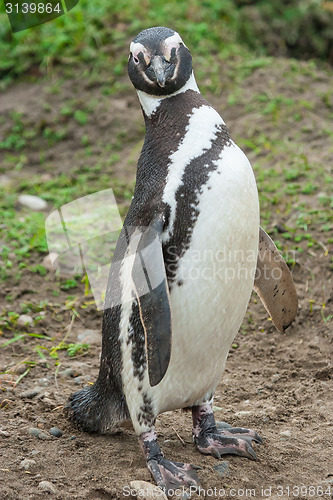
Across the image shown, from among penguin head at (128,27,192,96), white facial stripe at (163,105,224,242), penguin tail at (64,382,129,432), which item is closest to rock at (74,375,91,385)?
penguin tail at (64,382,129,432)

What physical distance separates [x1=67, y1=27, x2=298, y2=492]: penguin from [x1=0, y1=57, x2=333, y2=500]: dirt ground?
0.41 feet

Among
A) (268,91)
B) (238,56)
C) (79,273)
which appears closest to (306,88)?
(268,91)

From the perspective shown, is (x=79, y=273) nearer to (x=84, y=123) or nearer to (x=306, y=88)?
(x=84, y=123)

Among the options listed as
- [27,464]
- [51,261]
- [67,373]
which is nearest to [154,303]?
[27,464]

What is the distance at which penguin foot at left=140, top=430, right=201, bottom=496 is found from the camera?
2754mm

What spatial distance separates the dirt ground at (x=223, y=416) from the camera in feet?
9.11

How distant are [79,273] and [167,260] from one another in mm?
2011

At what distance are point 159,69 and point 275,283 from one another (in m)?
1.16

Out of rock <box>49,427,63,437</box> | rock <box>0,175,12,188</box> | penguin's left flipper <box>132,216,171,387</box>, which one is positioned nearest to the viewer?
penguin's left flipper <box>132,216,171,387</box>

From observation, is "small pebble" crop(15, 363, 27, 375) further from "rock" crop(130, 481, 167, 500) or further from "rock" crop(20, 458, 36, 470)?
"rock" crop(130, 481, 167, 500)

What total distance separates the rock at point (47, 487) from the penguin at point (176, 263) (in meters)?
0.39

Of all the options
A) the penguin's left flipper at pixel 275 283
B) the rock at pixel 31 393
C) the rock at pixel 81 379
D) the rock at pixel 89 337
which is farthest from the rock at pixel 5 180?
the penguin's left flipper at pixel 275 283

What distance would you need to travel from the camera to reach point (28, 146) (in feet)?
21.2

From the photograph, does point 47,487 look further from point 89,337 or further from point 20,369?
point 89,337
